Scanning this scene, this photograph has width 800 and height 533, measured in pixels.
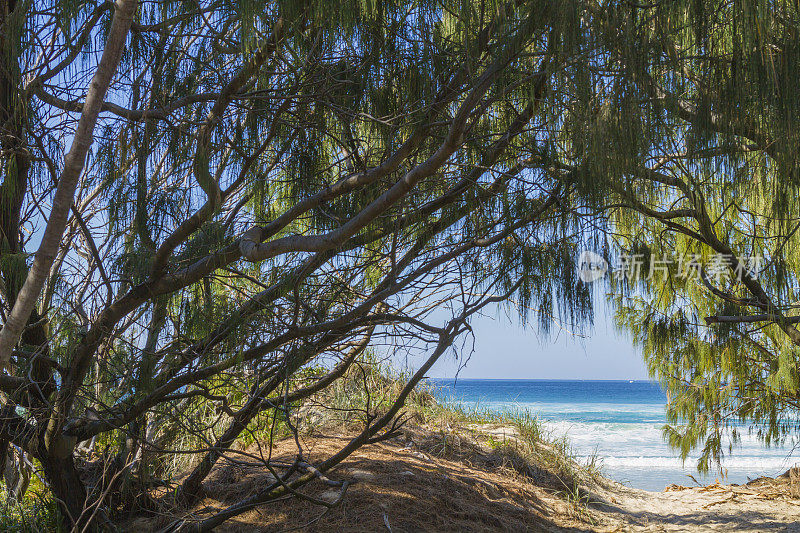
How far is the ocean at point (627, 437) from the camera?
8359mm

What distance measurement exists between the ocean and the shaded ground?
1.91ft

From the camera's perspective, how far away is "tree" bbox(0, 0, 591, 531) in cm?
210

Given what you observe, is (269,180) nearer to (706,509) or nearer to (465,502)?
(465,502)

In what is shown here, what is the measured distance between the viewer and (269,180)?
2713mm

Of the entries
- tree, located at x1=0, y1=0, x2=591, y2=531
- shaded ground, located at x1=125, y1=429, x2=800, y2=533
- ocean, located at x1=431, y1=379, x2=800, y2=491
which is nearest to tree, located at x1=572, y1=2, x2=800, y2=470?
tree, located at x1=0, y1=0, x2=591, y2=531

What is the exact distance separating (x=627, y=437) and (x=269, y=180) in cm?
1488

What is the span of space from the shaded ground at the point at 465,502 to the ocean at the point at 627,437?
583 millimetres

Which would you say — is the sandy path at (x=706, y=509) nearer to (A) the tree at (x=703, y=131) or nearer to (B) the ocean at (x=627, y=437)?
(B) the ocean at (x=627, y=437)

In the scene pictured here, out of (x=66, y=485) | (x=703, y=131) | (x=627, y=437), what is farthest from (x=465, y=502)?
(x=627, y=437)

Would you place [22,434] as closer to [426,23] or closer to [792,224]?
[426,23]

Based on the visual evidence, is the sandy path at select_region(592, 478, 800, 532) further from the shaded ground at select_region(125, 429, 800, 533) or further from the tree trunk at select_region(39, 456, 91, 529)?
the tree trunk at select_region(39, 456, 91, 529)

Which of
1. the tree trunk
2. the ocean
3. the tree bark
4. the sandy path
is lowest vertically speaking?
the ocean

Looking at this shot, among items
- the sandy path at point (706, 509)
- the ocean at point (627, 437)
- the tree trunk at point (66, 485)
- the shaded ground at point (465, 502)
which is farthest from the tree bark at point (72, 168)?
the sandy path at point (706, 509)

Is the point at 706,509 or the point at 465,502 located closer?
the point at 465,502
